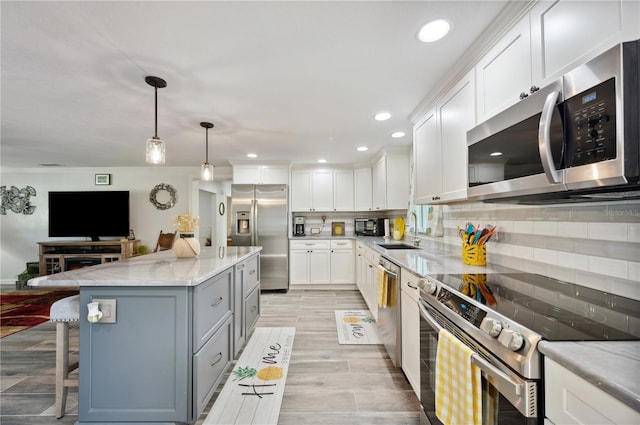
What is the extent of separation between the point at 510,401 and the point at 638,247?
0.83 m

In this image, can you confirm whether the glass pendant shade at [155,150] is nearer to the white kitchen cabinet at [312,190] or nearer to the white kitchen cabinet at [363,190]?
the white kitchen cabinet at [312,190]

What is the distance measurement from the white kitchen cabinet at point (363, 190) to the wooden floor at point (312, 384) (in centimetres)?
244

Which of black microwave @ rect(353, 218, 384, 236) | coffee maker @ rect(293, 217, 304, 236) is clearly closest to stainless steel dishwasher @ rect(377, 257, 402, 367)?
black microwave @ rect(353, 218, 384, 236)

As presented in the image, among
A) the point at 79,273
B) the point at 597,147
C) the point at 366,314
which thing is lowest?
the point at 366,314

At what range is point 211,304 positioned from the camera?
1772 millimetres

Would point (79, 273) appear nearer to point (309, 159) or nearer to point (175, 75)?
point (175, 75)

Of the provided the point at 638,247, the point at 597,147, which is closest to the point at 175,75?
the point at 597,147

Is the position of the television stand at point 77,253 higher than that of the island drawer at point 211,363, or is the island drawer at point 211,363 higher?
the television stand at point 77,253

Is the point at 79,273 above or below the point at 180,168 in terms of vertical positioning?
below

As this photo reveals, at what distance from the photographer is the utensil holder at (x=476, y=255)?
5.97 ft

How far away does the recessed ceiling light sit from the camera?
4.85ft

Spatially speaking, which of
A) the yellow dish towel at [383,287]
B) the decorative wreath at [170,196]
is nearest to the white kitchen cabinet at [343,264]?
the yellow dish towel at [383,287]

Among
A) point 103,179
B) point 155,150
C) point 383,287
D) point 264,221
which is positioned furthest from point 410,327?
point 103,179

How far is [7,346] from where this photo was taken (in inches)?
104
